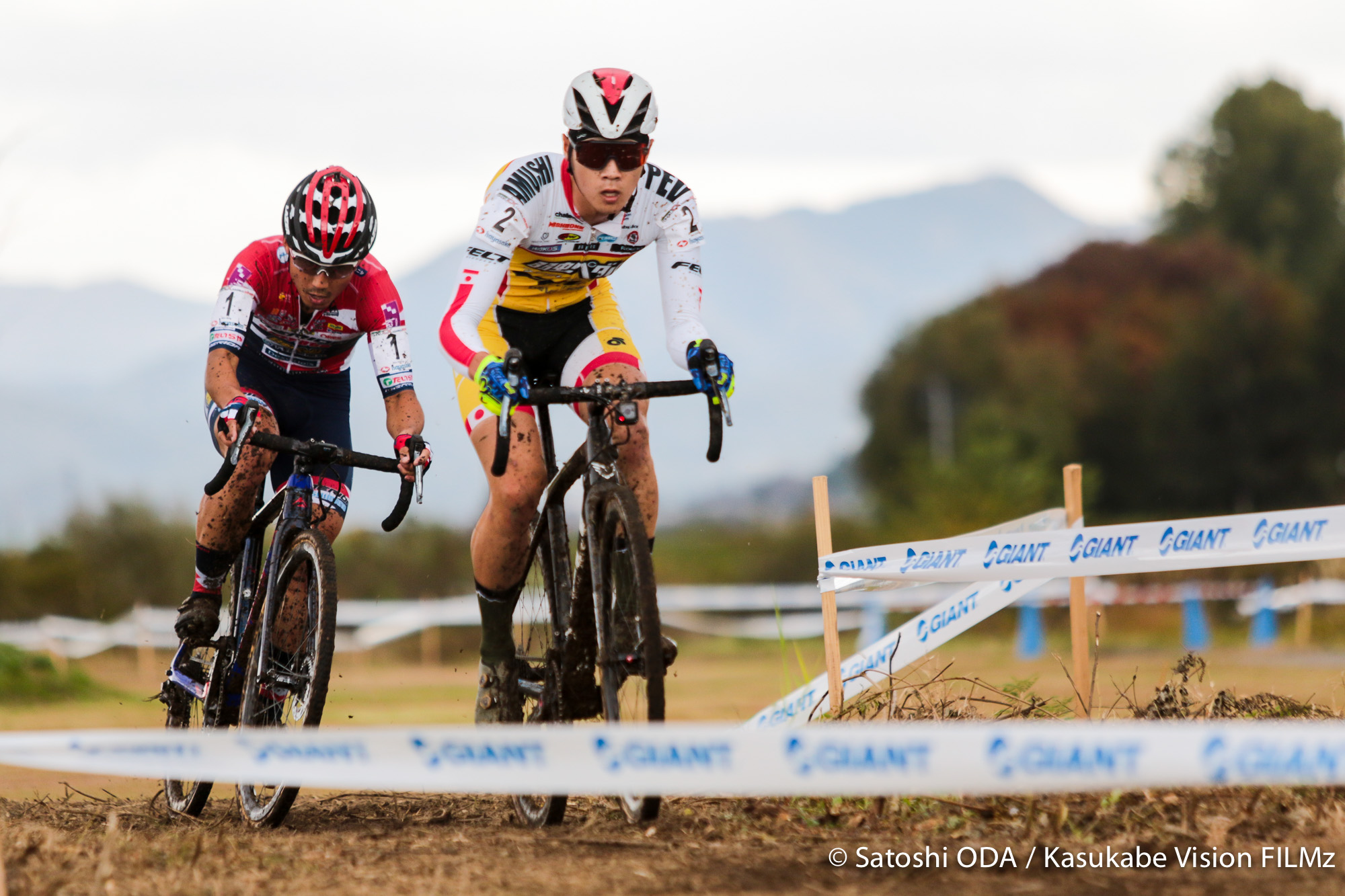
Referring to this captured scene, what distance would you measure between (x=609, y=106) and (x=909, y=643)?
3.04 meters

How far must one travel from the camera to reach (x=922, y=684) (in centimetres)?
611

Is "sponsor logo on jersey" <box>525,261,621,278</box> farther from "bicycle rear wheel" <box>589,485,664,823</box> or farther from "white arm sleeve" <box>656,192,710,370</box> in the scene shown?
"bicycle rear wheel" <box>589,485,664,823</box>

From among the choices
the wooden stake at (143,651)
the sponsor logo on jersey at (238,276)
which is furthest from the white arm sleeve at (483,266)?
the wooden stake at (143,651)

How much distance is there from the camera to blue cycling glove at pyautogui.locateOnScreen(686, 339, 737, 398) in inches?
199

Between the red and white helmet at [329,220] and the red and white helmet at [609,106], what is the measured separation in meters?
1.01

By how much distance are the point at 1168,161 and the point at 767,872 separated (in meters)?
70.8

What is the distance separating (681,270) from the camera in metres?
5.65

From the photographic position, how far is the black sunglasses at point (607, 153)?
5.34m

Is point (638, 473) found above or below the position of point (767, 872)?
above

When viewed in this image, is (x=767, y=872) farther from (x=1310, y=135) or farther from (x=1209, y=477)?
(x=1310, y=135)

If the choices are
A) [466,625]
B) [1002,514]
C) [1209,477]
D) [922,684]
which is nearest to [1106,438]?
[1209,477]

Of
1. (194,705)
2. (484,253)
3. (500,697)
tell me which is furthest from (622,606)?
(194,705)

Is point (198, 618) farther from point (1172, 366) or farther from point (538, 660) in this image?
point (1172, 366)

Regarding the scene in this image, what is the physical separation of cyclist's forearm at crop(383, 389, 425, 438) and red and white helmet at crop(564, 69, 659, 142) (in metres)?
1.40
